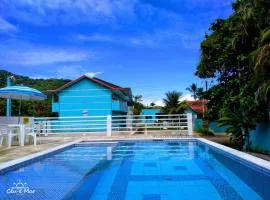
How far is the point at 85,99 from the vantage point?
3738cm

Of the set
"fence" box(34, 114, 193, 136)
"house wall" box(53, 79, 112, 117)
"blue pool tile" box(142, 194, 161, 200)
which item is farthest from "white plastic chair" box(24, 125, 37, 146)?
"house wall" box(53, 79, 112, 117)

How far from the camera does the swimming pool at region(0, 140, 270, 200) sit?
20.1 ft

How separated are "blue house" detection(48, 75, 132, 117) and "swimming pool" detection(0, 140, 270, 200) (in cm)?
2606

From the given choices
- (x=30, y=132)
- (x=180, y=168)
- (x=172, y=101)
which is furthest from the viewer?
(x=172, y=101)

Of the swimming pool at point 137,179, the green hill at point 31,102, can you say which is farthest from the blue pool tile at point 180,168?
the green hill at point 31,102

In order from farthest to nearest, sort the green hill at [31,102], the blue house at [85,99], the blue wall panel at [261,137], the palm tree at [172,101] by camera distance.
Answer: the palm tree at [172,101]
the green hill at [31,102]
the blue house at [85,99]
the blue wall panel at [261,137]

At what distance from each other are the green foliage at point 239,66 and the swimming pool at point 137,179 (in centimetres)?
451

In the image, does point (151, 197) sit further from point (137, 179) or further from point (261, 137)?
point (261, 137)

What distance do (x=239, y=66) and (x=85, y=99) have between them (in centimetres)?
2171

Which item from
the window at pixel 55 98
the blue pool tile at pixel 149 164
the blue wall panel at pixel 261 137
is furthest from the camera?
the window at pixel 55 98

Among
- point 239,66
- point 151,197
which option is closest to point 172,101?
point 239,66

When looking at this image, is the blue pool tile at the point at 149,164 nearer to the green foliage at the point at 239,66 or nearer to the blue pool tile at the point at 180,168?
the blue pool tile at the point at 180,168

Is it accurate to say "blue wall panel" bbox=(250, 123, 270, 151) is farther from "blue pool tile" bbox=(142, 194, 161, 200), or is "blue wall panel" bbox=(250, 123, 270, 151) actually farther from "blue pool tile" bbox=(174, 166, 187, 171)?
"blue pool tile" bbox=(142, 194, 161, 200)

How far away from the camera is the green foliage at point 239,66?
13656 mm
